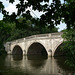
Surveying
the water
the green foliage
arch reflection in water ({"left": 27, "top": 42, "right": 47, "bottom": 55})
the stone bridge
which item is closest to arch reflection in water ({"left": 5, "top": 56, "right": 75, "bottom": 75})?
the water

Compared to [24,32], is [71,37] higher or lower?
lower

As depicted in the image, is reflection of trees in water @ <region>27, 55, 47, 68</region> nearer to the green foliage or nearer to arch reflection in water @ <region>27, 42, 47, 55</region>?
the green foliage

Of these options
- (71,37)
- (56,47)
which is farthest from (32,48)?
(71,37)

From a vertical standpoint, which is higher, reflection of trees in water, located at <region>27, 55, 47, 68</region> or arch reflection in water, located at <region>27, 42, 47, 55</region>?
arch reflection in water, located at <region>27, 42, 47, 55</region>

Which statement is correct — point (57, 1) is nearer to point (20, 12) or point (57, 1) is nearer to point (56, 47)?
point (20, 12)

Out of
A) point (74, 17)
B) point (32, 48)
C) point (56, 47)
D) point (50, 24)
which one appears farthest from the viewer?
point (32, 48)

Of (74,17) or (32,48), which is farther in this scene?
(32,48)

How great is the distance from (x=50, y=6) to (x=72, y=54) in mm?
5772

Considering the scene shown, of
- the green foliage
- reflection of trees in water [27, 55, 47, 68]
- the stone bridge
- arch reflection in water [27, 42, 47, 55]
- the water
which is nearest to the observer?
the green foliage

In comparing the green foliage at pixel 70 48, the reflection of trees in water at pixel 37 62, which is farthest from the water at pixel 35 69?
the green foliage at pixel 70 48

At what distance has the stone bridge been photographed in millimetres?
20706

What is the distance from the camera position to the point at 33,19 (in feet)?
9.93

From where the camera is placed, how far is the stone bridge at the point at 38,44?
20.7 metres

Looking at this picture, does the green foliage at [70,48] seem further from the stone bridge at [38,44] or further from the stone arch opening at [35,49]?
the stone arch opening at [35,49]
